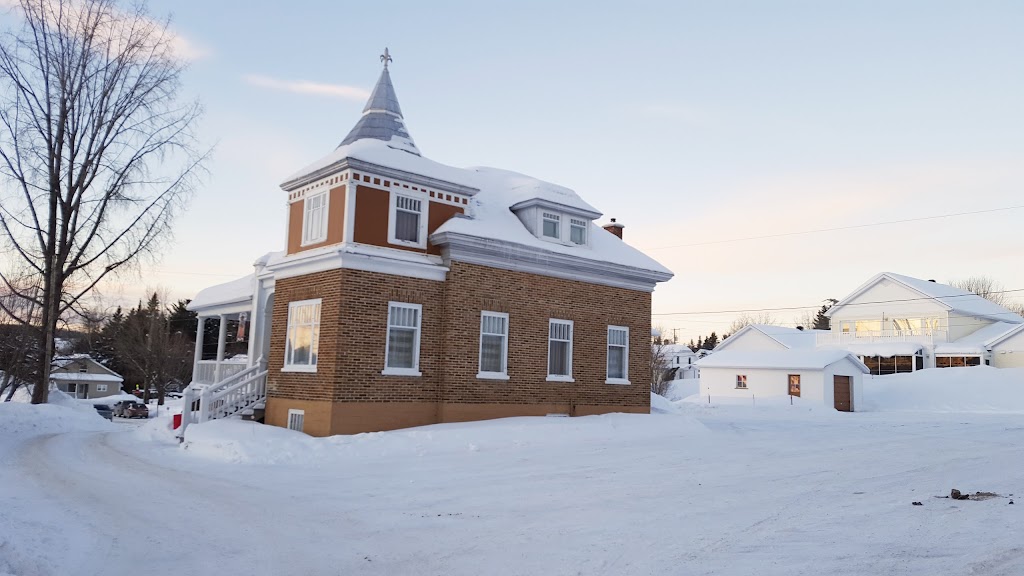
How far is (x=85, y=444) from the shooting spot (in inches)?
780

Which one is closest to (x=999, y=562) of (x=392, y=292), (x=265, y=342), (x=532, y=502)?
(x=532, y=502)

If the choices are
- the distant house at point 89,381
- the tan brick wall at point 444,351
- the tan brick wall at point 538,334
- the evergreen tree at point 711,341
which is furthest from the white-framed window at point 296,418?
the evergreen tree at point 711,341

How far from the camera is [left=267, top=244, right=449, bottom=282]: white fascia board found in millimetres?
17984

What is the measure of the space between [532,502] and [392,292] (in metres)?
8.86

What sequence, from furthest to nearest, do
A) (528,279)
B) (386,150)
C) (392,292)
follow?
(528,279) → (386,150) → (392,292)

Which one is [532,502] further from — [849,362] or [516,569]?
[849,362]

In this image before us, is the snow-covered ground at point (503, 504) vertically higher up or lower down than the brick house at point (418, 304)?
lower down

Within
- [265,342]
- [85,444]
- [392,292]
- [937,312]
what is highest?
[937,312]

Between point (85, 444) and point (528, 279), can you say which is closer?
point (85, 444)

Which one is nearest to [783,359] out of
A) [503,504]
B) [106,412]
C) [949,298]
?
[949,298]

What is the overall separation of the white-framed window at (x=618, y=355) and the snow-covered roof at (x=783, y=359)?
2564 centimetres

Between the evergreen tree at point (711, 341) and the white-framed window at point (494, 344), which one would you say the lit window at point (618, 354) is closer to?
the white-framed window at point (494, 344)

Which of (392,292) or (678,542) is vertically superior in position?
(392,292)

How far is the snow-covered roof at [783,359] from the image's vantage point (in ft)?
151
